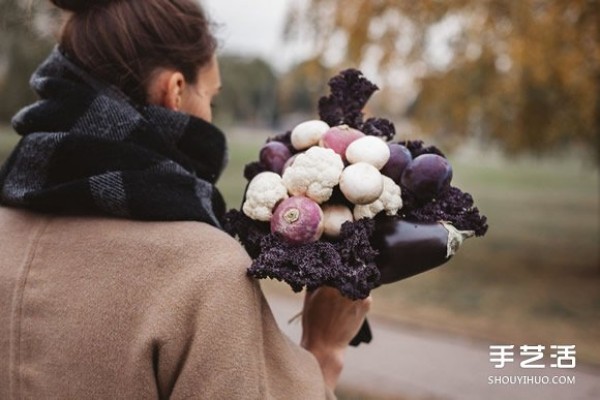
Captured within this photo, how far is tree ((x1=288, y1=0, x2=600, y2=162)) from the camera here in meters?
7.49

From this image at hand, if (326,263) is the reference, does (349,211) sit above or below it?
above

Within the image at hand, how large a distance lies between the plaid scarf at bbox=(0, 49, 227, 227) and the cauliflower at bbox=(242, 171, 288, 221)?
8cm

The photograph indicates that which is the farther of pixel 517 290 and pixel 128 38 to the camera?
pixel 517 290

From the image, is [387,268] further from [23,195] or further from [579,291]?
[579,291]

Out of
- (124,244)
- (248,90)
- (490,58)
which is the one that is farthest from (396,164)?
(248,90)

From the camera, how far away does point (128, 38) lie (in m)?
1.39

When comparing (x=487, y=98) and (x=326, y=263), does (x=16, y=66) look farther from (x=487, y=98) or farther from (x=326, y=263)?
(x=326, y=263)

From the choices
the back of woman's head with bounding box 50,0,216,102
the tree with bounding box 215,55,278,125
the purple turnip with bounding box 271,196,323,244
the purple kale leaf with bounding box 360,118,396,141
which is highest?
the tree with bounding box 215,55,278,125

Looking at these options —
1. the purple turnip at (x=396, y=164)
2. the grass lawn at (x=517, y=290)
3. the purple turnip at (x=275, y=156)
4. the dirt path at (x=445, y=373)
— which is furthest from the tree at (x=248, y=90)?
the purple turnip at (x=396, y=164)

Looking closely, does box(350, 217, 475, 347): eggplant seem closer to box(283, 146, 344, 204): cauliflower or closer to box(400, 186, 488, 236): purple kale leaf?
box(400, 186, 488, 236): purple kale leaf

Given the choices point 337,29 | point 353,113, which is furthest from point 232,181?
point 353,113

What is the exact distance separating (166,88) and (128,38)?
13 centimetres

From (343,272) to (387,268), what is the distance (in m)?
0.18

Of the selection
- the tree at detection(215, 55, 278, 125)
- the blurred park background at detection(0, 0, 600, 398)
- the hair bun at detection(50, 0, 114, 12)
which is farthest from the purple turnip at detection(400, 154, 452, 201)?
the tree at detection(215, 55, 278, 125)
